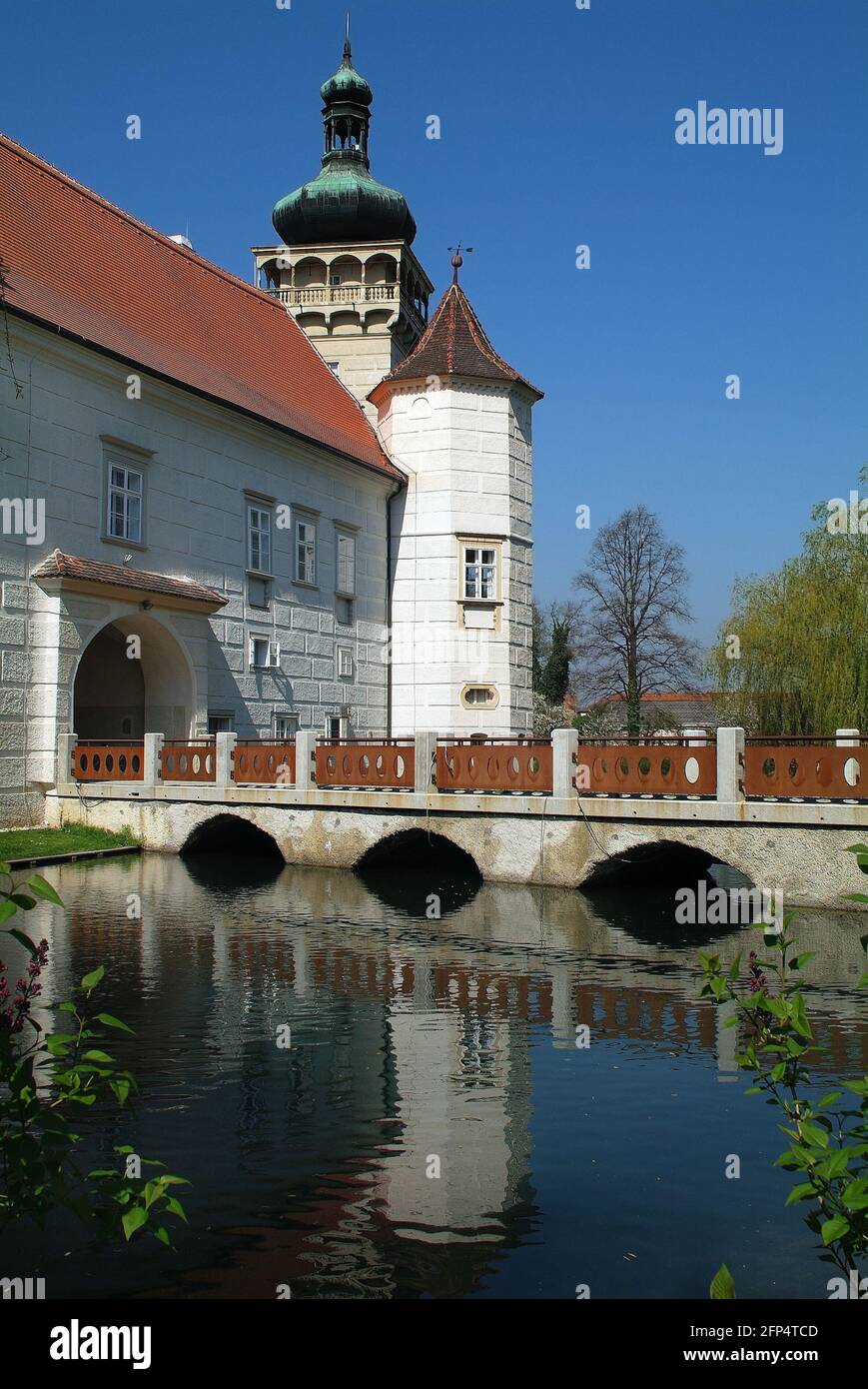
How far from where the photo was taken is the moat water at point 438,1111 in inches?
213

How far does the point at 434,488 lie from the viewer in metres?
31.9

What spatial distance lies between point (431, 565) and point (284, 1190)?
2650cm

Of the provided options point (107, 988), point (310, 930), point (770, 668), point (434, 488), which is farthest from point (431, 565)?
point (107, 988)

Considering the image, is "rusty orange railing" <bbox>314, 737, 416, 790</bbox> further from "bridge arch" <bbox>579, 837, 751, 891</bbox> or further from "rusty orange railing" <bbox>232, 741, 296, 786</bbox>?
"bridge arch" <bbox>579, 837, 751, 891</bbox>

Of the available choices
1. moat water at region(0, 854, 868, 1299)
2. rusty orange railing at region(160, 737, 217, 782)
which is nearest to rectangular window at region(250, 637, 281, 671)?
rusty orange railing at region(160, 737, 217, 782)

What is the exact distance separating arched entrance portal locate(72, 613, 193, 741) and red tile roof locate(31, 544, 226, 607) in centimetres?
108

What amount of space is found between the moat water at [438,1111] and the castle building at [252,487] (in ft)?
33.9

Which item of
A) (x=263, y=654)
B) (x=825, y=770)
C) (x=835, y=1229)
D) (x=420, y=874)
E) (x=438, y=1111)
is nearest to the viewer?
(x=835, y=1229)

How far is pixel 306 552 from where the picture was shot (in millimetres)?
29844

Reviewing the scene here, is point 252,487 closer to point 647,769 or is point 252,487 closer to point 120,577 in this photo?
point 120,577

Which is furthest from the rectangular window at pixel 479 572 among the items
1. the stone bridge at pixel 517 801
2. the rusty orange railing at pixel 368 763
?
the rusty orange railing at pixel 368 763

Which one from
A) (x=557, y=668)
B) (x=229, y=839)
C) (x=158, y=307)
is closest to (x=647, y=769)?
(x=229, y=839)

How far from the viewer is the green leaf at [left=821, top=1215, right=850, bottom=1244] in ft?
10.9

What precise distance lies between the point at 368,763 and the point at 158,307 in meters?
14.1
